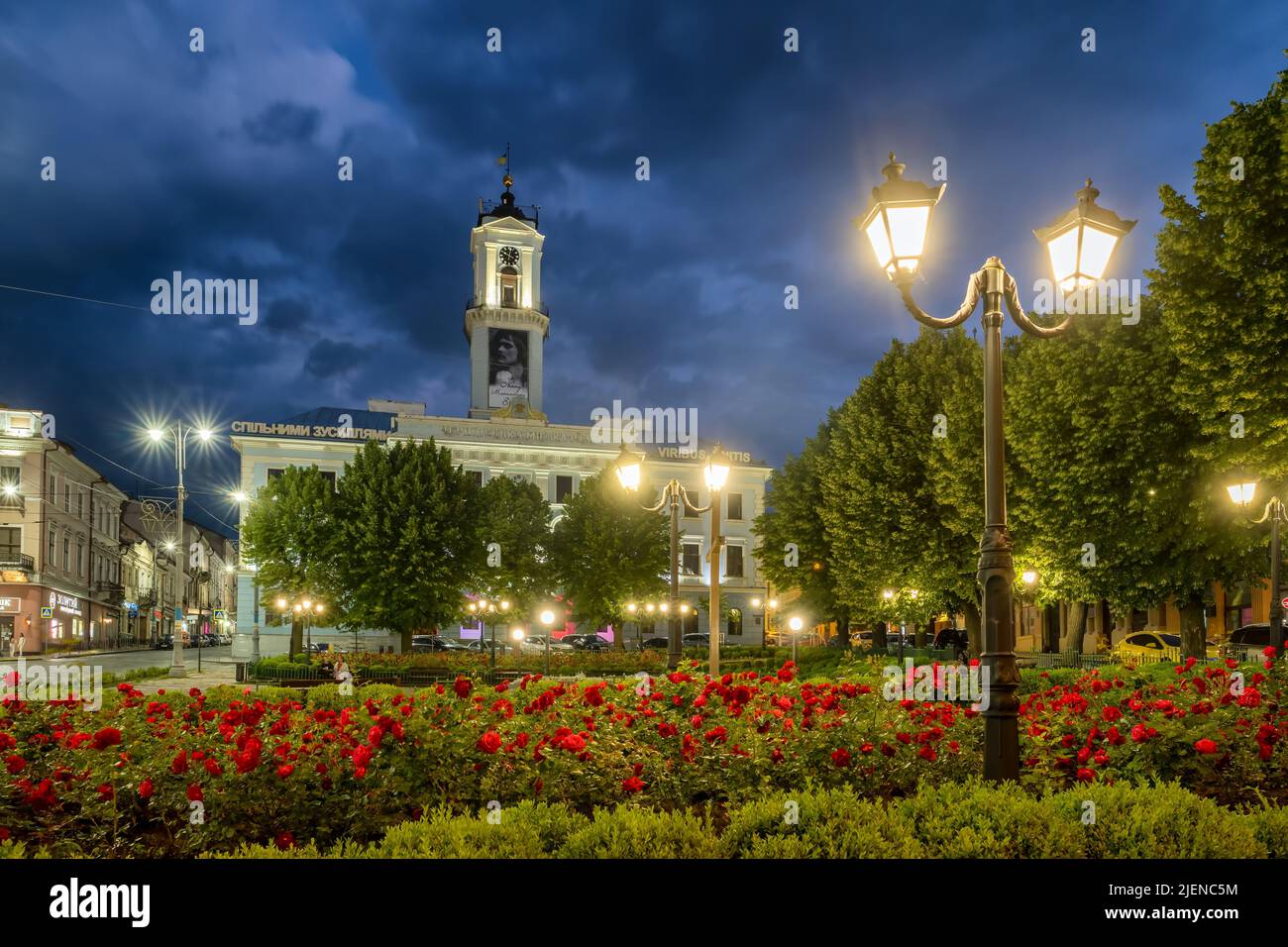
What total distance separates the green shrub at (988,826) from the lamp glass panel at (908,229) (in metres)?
3.62

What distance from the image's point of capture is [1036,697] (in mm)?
9094

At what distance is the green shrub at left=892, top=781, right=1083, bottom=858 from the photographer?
4.44 meters

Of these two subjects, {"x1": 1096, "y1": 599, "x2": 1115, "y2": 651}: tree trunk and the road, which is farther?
{"x1": 1096, "y1": 599, "x2": 1115, "y2": 651}: tree trunk

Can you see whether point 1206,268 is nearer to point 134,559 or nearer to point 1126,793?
point 1126,793

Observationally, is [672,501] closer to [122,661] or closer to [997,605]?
[997,605]

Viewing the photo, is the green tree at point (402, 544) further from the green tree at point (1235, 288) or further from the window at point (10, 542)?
the green tree at point (1235, 288)

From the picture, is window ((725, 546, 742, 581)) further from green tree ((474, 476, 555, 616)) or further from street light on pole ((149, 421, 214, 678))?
street light on pole ((149, 421, 214, 678))

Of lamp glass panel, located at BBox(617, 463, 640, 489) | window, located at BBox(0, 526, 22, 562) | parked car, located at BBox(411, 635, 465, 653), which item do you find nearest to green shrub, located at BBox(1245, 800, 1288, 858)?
lamp glass panel, located at BBox(617, 463, 640, 489)

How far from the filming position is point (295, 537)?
3856cm

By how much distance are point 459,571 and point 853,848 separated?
35315 millimetres

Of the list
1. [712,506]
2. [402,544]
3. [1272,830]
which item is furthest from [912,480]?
[1272,830]

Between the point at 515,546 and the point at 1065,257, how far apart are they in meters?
36.4
